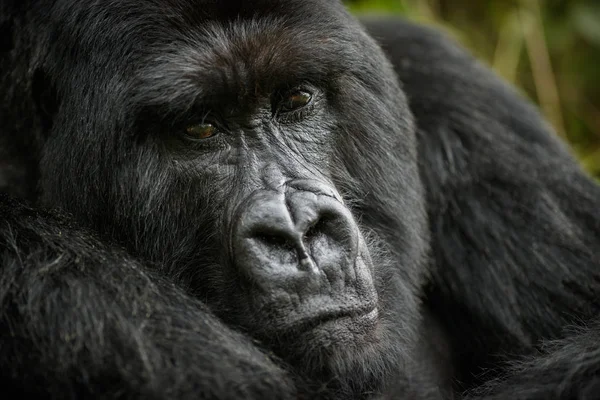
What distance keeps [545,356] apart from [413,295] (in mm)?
601

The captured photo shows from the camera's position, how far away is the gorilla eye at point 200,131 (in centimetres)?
304

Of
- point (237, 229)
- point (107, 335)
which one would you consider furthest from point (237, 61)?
point (107, 335)

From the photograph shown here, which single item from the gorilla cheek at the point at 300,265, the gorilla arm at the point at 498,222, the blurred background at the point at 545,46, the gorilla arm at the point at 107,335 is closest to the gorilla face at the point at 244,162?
the gorilla cheek at the point at 300,265

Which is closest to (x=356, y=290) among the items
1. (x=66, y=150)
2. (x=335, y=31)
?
(x=335, y=31)

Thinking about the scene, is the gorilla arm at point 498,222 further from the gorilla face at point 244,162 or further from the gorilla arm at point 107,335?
the gorilla arm at point 107,335

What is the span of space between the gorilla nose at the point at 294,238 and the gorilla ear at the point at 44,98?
3.39 feet

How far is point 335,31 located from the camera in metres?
3.21

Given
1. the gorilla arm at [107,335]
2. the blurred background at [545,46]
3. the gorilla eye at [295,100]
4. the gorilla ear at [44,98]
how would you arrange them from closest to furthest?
the gorilla arm at [107,335]
the gorilla eye at [295,100]
the gorilla ear at [44,98]
the blurred background at [545,46]

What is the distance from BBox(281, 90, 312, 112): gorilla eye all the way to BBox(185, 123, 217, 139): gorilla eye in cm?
30

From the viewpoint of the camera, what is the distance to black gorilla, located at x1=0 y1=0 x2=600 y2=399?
2.70 meters

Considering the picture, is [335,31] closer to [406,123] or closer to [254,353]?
[406,123]

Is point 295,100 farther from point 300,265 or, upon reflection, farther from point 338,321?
point 338,321

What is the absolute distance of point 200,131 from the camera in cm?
304

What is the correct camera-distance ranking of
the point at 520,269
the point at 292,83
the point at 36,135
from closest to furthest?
the point at 292,83 < the point at 36,135 < the point at 520,269
